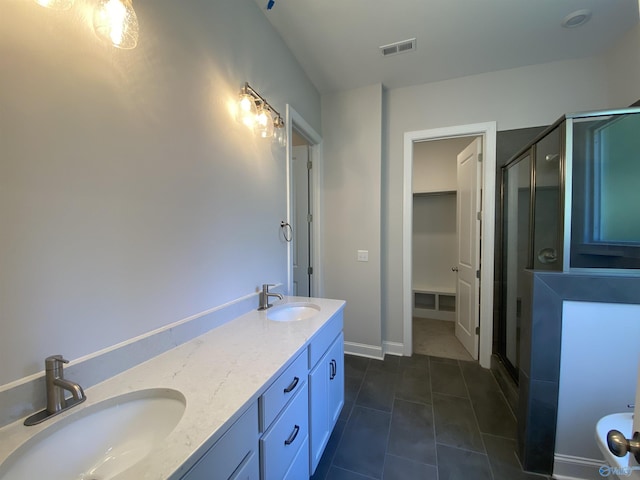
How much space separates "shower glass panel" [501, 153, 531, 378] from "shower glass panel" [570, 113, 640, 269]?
0.51m

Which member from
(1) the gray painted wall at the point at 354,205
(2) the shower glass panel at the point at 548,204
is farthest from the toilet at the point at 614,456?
(1) the gray painted wall at the point at 354,205

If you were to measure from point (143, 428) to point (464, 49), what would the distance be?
307 centimetres

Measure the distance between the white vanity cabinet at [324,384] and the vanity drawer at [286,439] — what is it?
0.22ft

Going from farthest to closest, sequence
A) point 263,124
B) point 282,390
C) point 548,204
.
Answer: point 548,204, point 263,124, point 282,390

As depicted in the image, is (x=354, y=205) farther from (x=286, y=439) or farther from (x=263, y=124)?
(x=286, y=439)

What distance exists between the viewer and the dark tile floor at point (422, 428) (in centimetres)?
142

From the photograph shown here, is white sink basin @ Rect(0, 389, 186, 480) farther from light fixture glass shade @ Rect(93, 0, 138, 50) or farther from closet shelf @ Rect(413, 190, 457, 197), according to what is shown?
closet shelf @ Rect(413, 190, 457, 197)

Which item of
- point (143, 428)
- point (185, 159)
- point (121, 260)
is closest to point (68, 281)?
point (121, 260)

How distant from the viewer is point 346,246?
2.75 m

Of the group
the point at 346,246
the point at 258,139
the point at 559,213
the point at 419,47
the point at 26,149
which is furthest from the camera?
the point at 346,246

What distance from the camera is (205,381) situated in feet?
2.63

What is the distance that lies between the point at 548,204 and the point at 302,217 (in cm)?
210

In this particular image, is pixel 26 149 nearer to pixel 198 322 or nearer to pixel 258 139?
pixel 198 322

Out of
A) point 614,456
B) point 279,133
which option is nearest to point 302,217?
point 279,133
